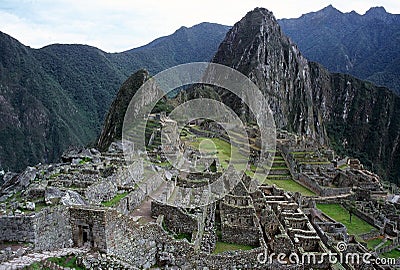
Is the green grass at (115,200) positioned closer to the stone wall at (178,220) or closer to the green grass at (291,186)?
the stone wall at (178,220)

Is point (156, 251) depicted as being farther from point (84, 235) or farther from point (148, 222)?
point (84, 235)

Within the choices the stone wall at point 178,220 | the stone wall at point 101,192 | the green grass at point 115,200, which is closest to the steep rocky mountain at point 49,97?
the stone wall at point 101,192

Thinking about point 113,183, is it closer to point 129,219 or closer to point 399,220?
point 129,219

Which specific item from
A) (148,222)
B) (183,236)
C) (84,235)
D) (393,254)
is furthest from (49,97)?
(84,235)

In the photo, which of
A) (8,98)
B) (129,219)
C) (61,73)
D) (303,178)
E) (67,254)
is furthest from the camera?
(61,73)

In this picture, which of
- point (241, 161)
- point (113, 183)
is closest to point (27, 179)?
point (113, 183)

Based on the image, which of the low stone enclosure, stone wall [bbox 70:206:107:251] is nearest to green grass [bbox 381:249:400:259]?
the low stone enclosure

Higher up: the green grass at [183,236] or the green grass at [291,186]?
the green grass at [183,236]
